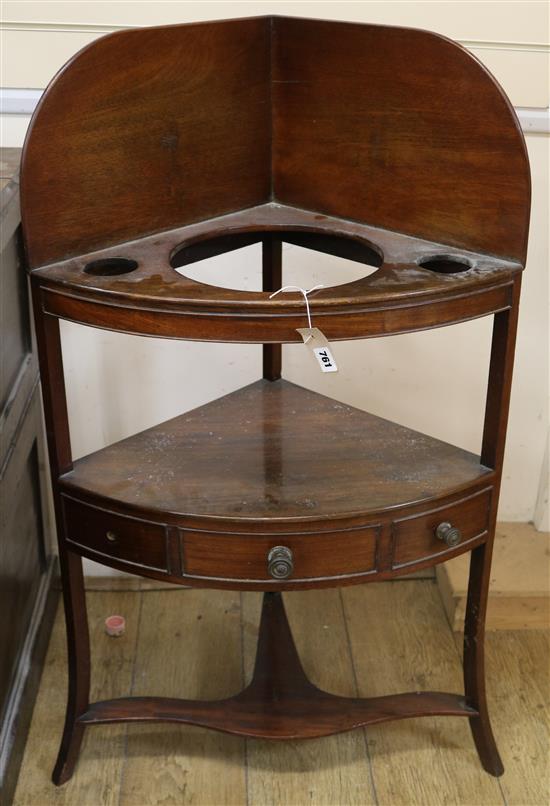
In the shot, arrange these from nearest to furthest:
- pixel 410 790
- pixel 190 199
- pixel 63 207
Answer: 1. pixel 63 207
2. pixel 190 199
3. pixel 410 790

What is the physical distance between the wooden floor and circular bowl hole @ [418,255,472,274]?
89 centimetres

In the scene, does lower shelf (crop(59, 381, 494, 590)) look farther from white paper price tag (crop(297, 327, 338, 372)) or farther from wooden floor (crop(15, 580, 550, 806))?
wooden floor (crop(15, 580, 550, 806))

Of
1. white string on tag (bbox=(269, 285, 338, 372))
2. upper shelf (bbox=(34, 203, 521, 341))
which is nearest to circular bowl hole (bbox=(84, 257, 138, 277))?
upper shelf (bbox=(34, 203, 521, 341))

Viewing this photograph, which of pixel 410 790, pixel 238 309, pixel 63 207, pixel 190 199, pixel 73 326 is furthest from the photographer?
pixel 73 326

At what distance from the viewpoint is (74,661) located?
5.73 ft

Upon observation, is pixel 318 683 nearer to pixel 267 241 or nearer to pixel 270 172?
pixel 267 241

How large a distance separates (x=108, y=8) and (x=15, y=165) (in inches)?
13.7

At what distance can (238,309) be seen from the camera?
1.33 metres

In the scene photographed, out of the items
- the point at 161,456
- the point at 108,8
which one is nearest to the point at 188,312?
the point at 161,456

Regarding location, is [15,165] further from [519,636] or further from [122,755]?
[519,636]

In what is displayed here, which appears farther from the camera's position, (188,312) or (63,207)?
(63,207)

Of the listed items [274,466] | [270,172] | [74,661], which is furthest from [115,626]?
[270,172]

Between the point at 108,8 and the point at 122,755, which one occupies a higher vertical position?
the point at 108,8

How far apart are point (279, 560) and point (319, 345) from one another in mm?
356
